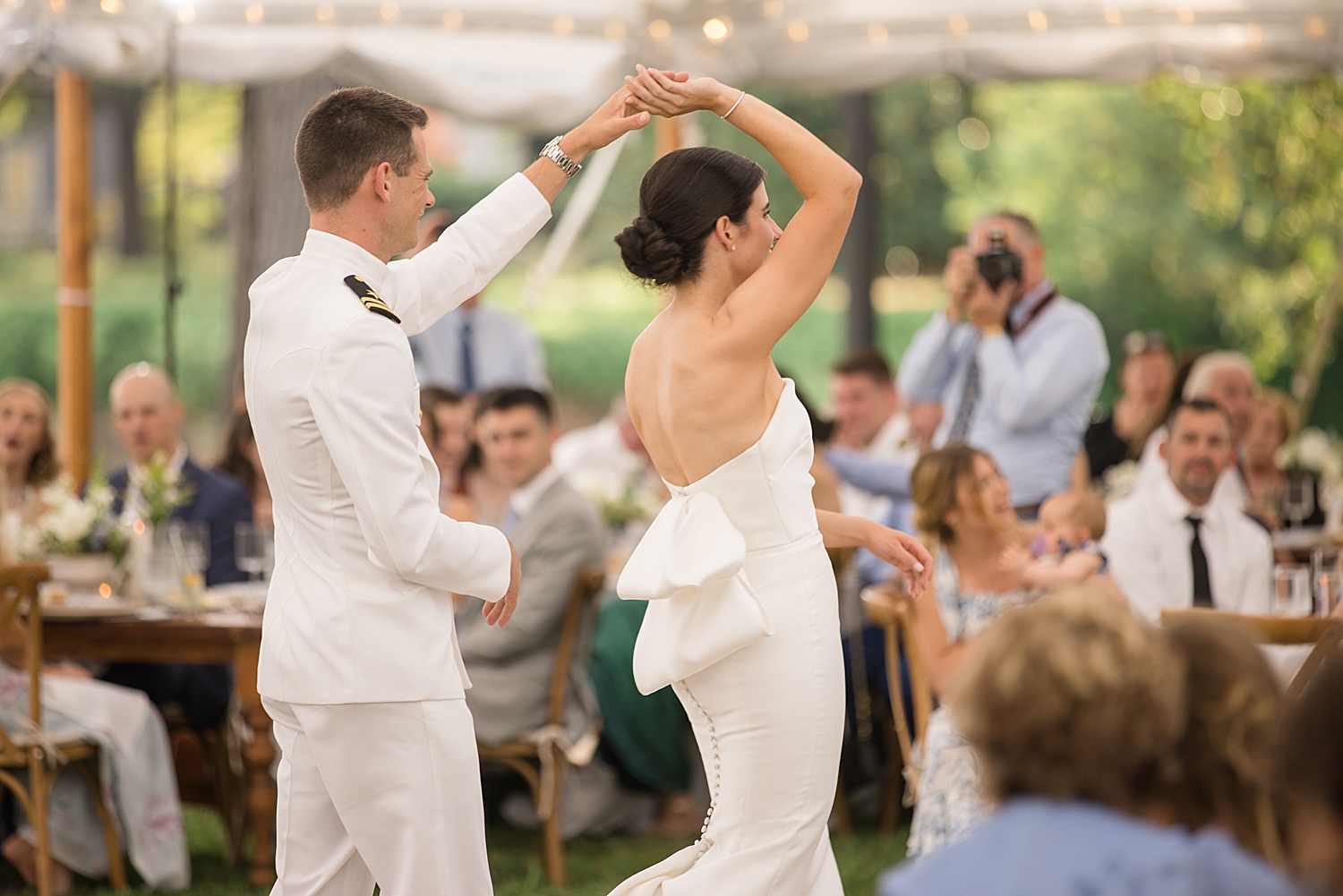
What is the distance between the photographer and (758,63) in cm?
634

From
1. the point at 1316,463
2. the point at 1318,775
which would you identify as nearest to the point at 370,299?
the point at 1318,775

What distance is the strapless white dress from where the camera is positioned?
2553mm

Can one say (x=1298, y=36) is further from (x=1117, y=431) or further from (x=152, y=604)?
(x=152, y=604)

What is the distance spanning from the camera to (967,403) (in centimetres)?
546

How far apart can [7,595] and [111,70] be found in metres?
2.26

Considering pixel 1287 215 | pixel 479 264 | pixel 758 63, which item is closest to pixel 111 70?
pixel 758 63

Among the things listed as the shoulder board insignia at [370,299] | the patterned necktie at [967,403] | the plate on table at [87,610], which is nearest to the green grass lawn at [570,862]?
the plate on table at [87,610]

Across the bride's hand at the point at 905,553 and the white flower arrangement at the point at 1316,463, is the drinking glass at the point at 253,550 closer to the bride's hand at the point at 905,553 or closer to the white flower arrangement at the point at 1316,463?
the bride's hand at the point at 905,553

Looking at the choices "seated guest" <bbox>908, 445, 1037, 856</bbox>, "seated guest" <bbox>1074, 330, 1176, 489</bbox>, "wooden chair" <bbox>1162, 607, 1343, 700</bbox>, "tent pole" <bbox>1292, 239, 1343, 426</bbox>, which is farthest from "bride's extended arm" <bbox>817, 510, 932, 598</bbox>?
"tent pole" <bbox>1292, 239, 1343, 426</bbox>

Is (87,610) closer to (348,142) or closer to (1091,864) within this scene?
(348,142)

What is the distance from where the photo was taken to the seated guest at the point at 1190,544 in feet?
15.3

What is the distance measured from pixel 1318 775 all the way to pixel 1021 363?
3.84m

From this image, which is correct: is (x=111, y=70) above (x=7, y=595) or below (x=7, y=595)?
above

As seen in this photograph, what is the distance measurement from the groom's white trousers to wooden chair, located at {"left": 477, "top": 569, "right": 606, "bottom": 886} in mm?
2406
